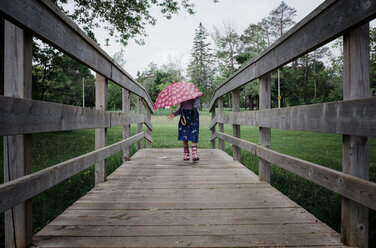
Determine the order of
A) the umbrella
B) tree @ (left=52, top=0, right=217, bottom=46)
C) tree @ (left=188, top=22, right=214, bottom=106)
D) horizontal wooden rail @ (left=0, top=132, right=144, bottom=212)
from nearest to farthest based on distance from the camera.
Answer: horizontal wooden rail @ (left=0, top=132, right=144, bottom=212) → the umbrella → tree @ (left=52, top=0, right=217, bottom=46) → tree @ (left=188, top=22, right=214, bottom=106)

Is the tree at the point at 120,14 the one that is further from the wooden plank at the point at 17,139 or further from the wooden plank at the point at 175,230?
the wooden plank at the point at 175,230

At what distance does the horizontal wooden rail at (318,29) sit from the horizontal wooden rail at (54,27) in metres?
1.69

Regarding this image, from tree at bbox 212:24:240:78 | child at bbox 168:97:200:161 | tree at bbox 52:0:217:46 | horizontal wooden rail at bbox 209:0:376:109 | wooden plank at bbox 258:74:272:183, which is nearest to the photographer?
horizontal wooden rail at bbox 209:0:376:109

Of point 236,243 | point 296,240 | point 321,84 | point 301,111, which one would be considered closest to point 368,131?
point 301,111

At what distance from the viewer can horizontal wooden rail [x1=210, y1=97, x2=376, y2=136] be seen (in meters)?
1.24

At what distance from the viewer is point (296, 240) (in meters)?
1.59

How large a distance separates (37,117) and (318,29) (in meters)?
1.83

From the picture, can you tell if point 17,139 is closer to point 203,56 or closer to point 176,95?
point 176,95

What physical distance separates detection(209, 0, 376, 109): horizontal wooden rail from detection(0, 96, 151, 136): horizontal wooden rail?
1773mm

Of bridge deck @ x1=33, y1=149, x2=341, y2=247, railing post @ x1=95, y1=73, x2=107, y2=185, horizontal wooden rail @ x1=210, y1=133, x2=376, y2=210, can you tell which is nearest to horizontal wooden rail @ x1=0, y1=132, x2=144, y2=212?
bridge deck @ x1=33, y1=149, x2=341, y2=247

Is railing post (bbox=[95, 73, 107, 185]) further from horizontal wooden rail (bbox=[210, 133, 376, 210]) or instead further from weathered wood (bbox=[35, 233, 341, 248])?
horizontal wooden rail (bbox=[210, 133, 376, 210])

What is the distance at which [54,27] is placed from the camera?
1667mm

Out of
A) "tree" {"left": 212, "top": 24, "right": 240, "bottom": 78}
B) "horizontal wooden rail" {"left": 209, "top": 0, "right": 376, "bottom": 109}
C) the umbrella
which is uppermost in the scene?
"tree" {"left": 212, "top": 24, "right": 240, "bottom": 78}

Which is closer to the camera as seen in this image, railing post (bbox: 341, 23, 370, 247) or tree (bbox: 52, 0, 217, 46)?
railing post (bbox: 341, 23, 370, 247)
